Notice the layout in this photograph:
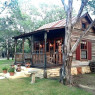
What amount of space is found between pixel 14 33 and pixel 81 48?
44.7 ft

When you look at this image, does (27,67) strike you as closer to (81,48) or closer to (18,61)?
(18,61)

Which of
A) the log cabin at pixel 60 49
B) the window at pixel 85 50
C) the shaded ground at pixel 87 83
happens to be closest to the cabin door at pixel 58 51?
the log cabin at pixel 60 49

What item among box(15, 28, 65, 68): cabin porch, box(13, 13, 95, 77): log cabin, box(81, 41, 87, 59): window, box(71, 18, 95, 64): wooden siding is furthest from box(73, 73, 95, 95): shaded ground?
box(81, 41, 87, 59): window

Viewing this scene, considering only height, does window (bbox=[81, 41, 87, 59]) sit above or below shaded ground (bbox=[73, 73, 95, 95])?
above

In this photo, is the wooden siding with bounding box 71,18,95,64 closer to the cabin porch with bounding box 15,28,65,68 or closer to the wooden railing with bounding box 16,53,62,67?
the cabin porch with bounding box 15,28,65,68

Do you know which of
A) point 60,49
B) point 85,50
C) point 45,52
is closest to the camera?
point 45,52

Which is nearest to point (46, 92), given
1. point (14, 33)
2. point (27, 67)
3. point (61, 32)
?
point (27, 67)

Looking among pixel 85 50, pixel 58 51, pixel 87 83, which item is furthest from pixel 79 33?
pixel 87 83

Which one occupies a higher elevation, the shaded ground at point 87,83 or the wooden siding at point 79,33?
the wooden siding at point 79,33

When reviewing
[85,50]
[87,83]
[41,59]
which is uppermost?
[85,50]

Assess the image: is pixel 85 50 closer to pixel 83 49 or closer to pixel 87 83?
pixel 83 49

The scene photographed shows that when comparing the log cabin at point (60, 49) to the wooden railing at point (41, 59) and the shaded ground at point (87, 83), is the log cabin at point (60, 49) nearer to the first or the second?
the wooden railing at point (41, 59)

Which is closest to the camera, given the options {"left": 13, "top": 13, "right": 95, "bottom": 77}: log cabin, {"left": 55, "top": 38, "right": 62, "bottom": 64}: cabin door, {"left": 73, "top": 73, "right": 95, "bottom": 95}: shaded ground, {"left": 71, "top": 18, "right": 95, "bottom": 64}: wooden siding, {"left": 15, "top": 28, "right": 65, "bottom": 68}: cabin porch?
{"left": 73, "top": 73, "right": 95, "bottom": 95}: shaded ground

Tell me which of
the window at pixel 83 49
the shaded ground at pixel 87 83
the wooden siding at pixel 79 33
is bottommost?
the shaded ground at pixel 87 83
